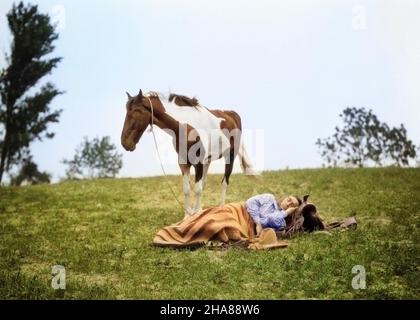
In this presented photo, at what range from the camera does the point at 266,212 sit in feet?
31.9

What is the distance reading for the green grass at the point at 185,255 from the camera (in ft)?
22.1

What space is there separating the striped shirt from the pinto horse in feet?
3.99

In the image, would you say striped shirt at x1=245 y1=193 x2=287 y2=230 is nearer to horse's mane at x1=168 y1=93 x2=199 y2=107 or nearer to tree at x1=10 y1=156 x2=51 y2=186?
horse's mane at x1=168 y1=93 x2=199 y2=107

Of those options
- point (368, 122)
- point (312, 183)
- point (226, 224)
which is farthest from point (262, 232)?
point (368, 122)

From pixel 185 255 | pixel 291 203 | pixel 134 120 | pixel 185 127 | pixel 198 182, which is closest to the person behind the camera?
pixel 185 255

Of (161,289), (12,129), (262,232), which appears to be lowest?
(161,289)

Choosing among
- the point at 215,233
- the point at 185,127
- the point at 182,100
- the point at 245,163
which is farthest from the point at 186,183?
the point at 245,163

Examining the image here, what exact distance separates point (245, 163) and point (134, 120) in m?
3.14

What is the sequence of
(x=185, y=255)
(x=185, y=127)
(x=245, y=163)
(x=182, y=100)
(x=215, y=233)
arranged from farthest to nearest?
(x=245, y=163) < (x=182, y=100) < (x=185, y=127) < (x=215, y=233) < (x=185, y=255)

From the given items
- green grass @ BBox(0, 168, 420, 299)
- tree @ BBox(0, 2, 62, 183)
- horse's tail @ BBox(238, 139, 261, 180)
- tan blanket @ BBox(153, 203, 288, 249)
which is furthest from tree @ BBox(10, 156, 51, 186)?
tan blanket @ BBox(153, 203, 288, 249)

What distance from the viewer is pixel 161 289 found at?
6.90 meters

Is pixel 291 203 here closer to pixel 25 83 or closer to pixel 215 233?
pixel 215 233

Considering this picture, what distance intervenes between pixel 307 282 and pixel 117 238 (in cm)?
487

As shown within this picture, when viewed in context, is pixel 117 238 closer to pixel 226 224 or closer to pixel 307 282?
pixel 226 224
